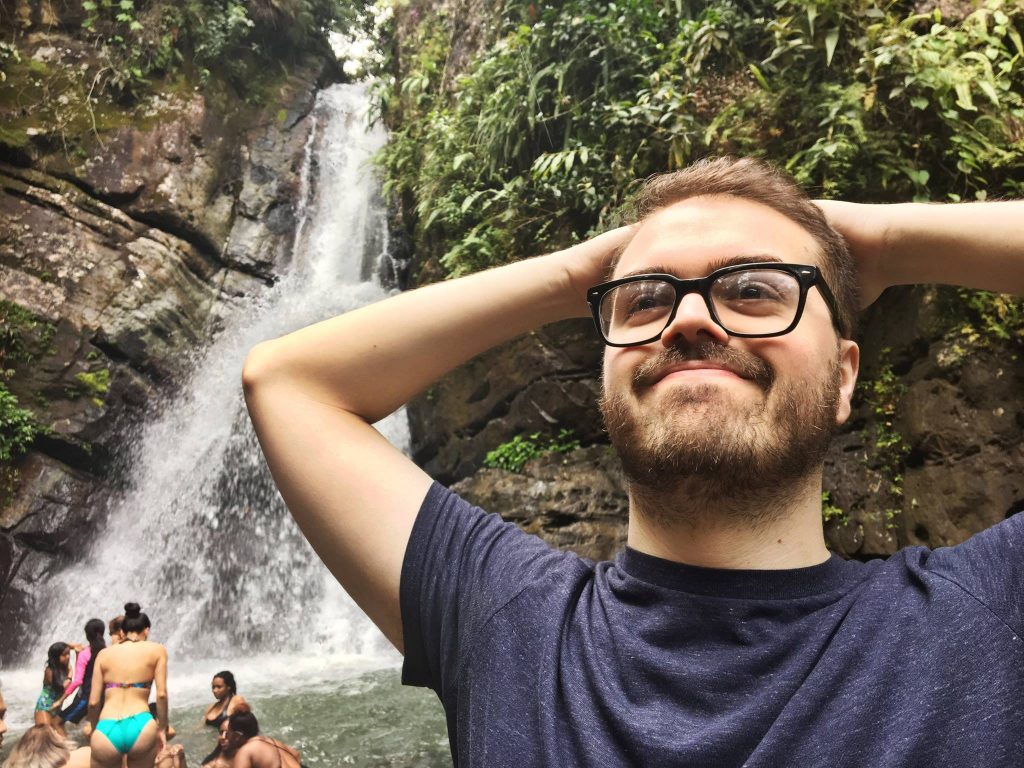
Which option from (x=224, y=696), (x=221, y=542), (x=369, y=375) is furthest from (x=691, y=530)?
(x=221, y=542)

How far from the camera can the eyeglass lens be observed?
3.59ft

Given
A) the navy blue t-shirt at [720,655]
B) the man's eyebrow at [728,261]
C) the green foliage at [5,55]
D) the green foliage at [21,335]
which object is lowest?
the navy blue t-shirt at [720,655]

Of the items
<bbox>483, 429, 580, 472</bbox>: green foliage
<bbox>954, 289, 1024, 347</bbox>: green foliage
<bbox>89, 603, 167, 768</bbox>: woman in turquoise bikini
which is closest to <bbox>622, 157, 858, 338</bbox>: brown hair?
<bbox>954, 289, 1024, 347</bbox>: green foliage

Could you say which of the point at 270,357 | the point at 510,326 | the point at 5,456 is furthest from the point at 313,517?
the point at 5,456

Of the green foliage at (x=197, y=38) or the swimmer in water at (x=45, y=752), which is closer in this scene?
the swimmer in water at (x=45, y=752)

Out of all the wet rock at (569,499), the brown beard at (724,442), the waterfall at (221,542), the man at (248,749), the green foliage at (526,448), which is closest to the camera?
the brown beard at (724,442)

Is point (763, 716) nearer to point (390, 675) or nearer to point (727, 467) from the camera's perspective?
point (727, 467)

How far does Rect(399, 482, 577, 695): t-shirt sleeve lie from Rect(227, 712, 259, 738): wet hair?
11.4 feet

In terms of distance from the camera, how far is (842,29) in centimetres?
545

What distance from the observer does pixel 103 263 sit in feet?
34.0

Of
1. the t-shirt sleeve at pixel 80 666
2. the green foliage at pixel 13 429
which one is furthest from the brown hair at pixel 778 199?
the green foliage at pixel 13 429

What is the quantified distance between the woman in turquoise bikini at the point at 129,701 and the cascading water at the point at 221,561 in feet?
6.92

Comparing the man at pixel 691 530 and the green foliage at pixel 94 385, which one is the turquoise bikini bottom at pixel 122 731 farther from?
the green foliage at pixel 94 385

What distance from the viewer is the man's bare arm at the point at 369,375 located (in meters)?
1.25
